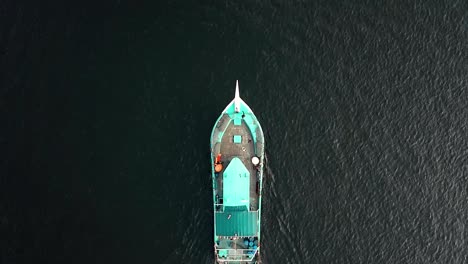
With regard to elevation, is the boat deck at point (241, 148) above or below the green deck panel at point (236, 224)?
above

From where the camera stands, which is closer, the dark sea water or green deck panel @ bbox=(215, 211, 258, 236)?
green deck panel @ bbox=(215, 211, 258, 236)

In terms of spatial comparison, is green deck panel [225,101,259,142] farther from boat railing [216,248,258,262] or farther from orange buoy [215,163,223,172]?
boat railing [216,248,258,262]

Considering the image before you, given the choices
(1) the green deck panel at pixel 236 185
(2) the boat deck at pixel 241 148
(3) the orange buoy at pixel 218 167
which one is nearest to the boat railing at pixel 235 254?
(1) the green deck panel at pixel 236 185

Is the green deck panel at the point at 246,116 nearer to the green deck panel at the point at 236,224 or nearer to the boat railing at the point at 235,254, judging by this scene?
the green deck panel at the point at 236,224

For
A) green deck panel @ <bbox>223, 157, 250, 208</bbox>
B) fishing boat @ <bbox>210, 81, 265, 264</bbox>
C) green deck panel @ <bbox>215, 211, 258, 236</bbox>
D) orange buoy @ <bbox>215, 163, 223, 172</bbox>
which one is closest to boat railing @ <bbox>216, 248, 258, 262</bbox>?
fishing boat @ <bbox>210, 81, 265, 264</bbox>

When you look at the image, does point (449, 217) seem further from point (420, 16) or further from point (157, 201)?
point (157, 201)

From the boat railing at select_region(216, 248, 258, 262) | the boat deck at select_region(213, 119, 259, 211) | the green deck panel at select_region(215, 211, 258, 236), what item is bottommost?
the boat railing at select_region(216, 248, 258, 262)

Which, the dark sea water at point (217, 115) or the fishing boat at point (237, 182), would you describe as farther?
the dark sea water at point (217, 115)
